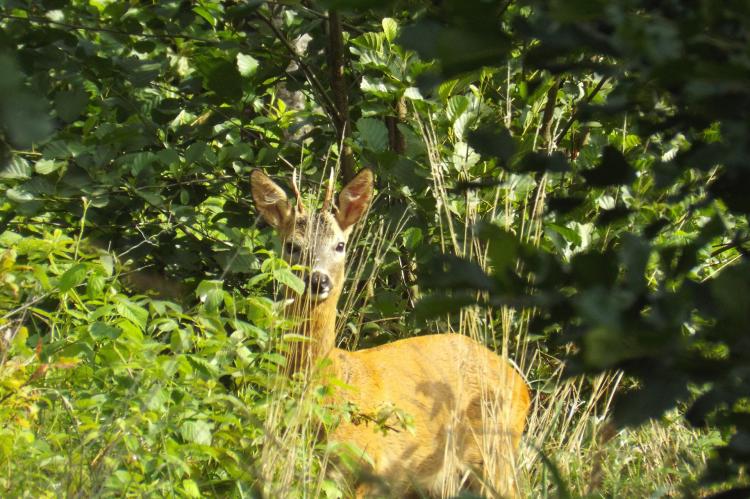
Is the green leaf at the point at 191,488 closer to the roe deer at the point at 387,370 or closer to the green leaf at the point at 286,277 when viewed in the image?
the green leaf at the point at 286,277

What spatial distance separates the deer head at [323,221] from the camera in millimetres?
5461

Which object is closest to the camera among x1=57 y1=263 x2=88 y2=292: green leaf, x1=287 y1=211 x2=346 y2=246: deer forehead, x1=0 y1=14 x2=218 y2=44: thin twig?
x1=57 y1=263 x2=88 y2=292: green leaf

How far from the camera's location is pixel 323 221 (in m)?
5.79

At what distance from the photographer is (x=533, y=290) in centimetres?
142

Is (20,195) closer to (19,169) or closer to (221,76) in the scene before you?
(19,169)

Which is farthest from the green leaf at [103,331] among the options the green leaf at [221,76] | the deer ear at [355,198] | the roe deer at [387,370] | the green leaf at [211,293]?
the deer ear at [355,198]

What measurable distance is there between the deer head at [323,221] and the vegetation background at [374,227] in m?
0.15

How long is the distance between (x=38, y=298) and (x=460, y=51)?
2.48 metres

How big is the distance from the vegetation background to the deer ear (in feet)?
0.41

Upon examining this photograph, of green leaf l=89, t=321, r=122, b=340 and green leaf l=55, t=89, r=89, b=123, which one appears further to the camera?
green leaf l=55, t=89, r=89, b=123

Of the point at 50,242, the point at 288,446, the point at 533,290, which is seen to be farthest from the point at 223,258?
the point at 533,290

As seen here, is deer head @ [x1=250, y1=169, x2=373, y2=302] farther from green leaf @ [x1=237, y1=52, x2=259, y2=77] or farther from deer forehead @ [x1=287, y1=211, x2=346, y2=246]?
green leaf @ [x1=237, y1=52, x2=259, y2=77]

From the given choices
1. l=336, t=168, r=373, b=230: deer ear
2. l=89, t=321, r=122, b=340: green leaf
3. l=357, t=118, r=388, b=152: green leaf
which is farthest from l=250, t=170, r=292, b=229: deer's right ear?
l=89, t=321, r=122, b=340: green leaf

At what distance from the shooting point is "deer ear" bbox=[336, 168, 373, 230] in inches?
220
